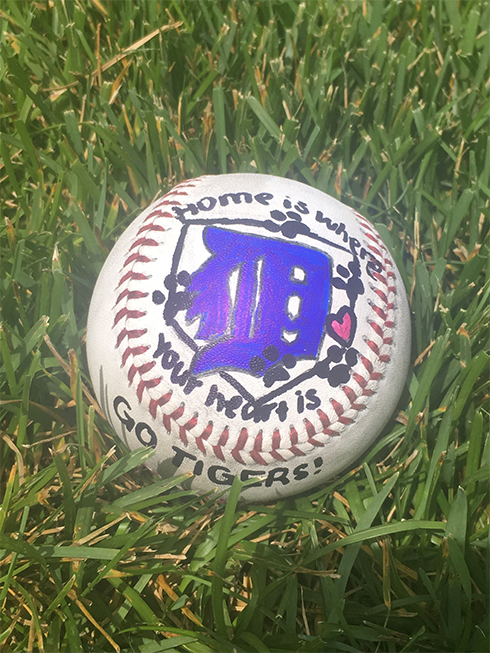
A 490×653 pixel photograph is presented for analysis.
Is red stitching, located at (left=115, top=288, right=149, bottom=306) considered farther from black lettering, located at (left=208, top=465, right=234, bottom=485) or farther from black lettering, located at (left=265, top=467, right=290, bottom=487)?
black lettering, located at (left=265, top=467, right=290, bottom=487)

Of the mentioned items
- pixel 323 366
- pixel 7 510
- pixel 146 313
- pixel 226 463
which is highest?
pixel 146 313

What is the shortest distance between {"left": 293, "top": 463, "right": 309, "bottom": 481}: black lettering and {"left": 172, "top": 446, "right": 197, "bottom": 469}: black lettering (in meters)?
0.32

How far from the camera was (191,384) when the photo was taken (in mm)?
1651

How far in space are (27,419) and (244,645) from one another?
1.09 meters

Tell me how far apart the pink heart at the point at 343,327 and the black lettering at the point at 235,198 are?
0.50 meters

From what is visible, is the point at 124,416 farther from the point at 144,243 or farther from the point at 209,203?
the point at 209,203

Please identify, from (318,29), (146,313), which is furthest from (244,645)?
(318,29)

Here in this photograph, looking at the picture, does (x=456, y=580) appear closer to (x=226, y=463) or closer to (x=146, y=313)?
(x=226, y=463)

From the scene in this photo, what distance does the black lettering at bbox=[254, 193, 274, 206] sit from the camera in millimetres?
1867

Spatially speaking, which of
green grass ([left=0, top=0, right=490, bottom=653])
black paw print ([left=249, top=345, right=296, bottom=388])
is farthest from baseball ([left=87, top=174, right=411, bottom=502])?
green grass ([left=0, top=0, right=490, bottom=653])

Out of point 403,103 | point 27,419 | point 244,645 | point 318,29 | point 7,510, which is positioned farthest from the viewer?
point 318,29

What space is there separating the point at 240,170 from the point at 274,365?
142cm

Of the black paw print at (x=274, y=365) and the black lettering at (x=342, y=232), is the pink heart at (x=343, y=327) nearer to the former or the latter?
the black paw print at (x=274, y=365)

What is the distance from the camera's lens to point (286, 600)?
5.70 ft
